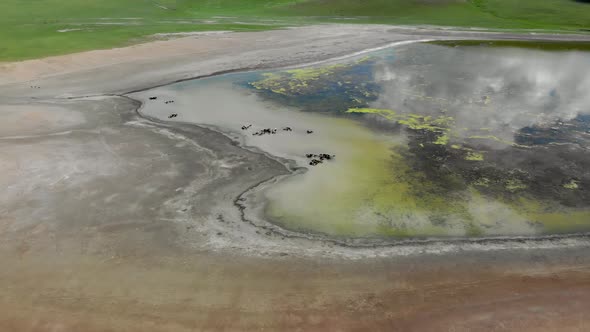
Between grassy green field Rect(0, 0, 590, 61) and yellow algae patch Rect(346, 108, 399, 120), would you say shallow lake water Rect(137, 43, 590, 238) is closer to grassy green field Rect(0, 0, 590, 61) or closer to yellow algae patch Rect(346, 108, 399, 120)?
yellow algae patch Rect(346, 108, 399, 120)

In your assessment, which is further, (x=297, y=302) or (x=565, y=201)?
(x=565, y=201)

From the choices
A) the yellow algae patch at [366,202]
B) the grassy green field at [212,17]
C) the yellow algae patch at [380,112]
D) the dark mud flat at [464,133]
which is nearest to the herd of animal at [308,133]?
the yellow algae patch at [366,202]

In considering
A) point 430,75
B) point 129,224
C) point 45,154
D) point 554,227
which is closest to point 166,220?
point 129,224

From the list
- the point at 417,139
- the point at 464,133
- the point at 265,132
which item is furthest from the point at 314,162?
the point at 464,133

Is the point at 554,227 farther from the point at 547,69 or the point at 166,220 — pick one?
the point at 547,69

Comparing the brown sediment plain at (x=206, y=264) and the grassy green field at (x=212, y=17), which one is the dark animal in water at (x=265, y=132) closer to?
the brown sediment plain at (x=206, y=264)

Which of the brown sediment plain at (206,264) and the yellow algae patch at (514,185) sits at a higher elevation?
the yellow algae patch at (514,185)

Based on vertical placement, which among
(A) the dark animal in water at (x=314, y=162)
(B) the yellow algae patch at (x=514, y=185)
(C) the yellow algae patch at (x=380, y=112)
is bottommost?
(B) the yellow algae patch at (x=514, y=185)
